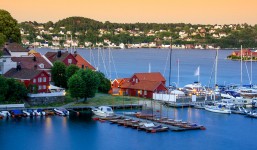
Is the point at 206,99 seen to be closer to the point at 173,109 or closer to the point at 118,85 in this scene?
the point at 173,109

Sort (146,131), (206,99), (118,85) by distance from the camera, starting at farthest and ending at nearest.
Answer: (118,85), (206,99), (146,131)

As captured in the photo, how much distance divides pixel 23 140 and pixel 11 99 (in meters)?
7.49

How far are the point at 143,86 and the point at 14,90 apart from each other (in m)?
12.0

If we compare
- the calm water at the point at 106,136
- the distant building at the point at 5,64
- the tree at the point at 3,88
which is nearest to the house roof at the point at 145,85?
the calm water at the point at 106,136

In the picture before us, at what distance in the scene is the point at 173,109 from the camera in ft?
138

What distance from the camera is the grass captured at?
4097 cm

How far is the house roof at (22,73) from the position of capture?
4058 cm

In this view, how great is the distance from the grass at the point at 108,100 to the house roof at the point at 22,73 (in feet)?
12.9

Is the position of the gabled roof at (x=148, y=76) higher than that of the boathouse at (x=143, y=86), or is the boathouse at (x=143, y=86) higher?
the gabled roof at (x=148, y=76)

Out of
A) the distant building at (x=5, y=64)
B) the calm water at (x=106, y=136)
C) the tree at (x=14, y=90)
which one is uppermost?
the distant building at (x=5, y=64)

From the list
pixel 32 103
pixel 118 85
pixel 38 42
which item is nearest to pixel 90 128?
pixel 32 103

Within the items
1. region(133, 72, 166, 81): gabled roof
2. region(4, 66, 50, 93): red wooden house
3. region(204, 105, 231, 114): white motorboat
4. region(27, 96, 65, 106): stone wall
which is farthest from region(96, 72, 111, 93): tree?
region(204, 105, 231, 114): white motorboat

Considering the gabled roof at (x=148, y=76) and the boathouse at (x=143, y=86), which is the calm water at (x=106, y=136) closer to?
the boathouse at (x=143, y=86)

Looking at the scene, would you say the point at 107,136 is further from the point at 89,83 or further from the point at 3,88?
the point at 3,88
